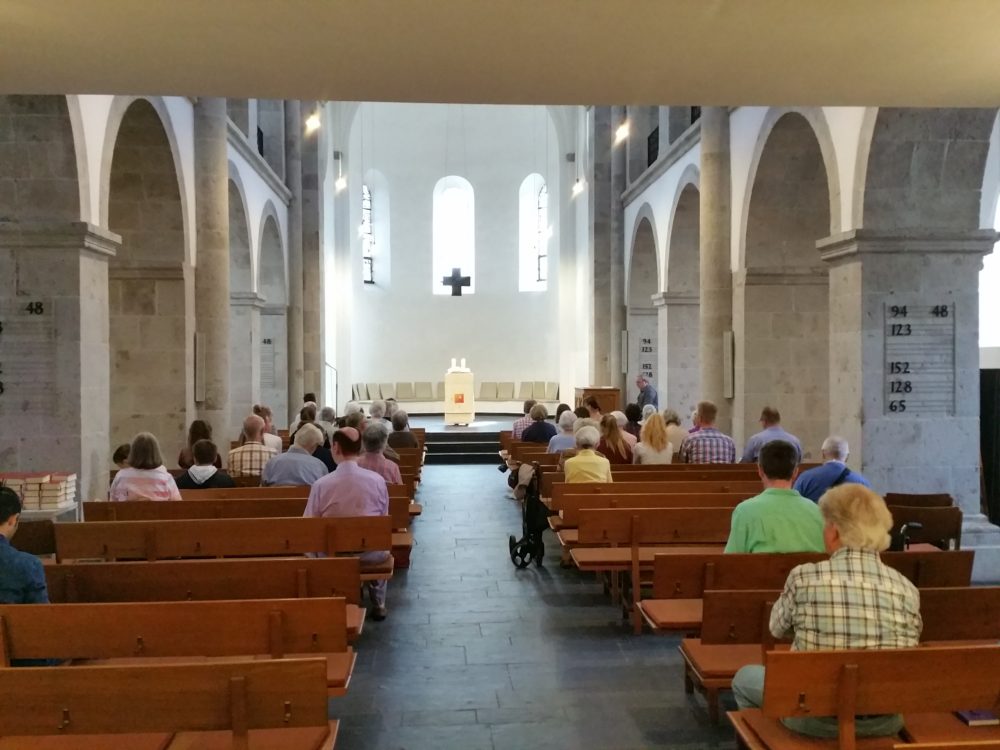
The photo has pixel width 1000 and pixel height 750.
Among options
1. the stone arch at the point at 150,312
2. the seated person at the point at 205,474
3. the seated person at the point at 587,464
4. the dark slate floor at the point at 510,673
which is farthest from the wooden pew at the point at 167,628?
the stone arch at the point at 150,312

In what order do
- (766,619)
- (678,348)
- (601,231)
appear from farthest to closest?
(601,231)
(678,348)
(766,619)

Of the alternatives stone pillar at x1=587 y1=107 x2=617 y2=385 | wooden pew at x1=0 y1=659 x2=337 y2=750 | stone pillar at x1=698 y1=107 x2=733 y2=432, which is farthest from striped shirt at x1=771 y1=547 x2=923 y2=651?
stone pillar at x1=587 y1=107 x2=617 y2=385

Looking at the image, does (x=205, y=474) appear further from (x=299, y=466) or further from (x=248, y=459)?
(x=248, y=459)

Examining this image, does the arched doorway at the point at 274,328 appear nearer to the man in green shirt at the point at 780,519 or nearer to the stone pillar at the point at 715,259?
the stone pillar at the point at 715,259

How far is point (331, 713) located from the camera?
469 cm

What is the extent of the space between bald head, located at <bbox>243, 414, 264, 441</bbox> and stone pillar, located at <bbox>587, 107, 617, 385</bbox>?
12530mm

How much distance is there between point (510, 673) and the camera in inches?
207

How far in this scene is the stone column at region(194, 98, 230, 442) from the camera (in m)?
11.7

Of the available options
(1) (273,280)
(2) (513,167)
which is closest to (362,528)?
(1) (273,280)

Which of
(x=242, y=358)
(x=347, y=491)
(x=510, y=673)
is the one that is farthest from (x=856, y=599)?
(x=242, y=358)

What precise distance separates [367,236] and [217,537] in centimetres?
2206

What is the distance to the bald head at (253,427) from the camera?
316 inches

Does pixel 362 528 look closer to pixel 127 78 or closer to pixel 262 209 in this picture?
pixel 127 78

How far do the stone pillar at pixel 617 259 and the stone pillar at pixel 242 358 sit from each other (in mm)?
7715
